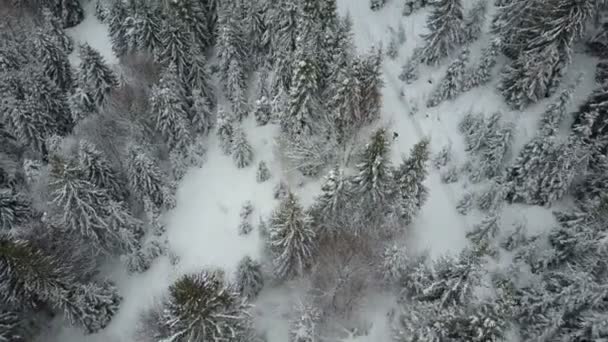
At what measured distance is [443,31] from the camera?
120 ft

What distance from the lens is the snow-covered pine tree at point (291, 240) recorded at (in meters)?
25.0

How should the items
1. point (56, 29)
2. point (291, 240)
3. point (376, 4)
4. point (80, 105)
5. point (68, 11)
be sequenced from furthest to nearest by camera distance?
A: point (68, 11)
point (56, 29)
point (376, 4)
point (80, 105)
point (291, 240)

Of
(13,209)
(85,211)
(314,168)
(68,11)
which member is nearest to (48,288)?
(85,211)

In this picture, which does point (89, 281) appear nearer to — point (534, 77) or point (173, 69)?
point (173, 69)

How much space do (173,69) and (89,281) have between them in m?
19.7

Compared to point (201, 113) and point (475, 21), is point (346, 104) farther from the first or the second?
point (475, 21)

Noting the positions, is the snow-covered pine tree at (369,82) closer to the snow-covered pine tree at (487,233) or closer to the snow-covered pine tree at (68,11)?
the snow-covered pine tree at (487,233)

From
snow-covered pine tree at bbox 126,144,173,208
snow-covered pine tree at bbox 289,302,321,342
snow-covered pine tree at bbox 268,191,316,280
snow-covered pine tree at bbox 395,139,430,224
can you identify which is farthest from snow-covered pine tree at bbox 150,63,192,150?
snow-covered pine tree at bbox 289,302,321,342

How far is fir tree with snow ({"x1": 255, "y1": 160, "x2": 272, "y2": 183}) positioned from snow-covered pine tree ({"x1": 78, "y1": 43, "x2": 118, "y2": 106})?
55.3ft

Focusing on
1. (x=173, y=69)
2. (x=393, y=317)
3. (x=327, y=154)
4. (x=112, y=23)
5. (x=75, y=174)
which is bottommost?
(x=393, y=317)

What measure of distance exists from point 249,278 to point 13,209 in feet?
64.8

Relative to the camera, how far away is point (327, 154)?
35.0m

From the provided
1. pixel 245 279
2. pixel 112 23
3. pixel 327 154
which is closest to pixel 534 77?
pixel 327 154

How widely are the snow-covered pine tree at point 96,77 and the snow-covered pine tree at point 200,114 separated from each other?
26.5ft
